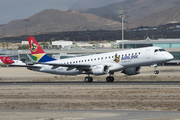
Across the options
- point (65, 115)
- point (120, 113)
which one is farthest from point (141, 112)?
point (65, 115)

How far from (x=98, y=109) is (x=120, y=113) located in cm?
260

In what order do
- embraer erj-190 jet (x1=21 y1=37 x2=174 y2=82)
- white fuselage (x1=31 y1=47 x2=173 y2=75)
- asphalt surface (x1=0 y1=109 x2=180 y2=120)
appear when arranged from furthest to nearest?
1. embraer erj-190 jet (x1=21 y1=37 x2=174 y2=82)
2. white fuselage (x1=31 y1=47 x2=173 y2=75)
3. asphalt surface (x1=0 y1=109 x2=180 y2=120)

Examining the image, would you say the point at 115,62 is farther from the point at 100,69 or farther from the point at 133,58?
the point at 133,58

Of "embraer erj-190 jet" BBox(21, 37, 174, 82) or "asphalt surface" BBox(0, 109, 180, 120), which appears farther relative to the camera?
"embraer erj-190 jet" BBox(21, 37, 174, 82)

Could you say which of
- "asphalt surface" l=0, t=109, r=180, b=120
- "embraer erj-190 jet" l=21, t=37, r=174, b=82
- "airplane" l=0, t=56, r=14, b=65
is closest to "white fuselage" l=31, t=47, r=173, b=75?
"embraer erj-190 jet" l=21, t=37, r=174, b=82

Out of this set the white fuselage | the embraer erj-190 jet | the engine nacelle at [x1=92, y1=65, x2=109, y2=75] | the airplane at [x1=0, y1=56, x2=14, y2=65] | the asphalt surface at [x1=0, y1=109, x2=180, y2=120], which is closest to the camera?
the asphalt surface at [x1=0, y1=109, x2=180, y2=120]

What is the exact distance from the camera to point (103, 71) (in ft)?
152

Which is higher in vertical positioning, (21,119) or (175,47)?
(175,47)

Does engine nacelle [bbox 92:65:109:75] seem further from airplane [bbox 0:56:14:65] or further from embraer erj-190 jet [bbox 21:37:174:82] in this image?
airplane [bbox 0:56:14:65]

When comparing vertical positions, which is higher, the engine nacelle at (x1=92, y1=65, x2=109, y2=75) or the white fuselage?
the white fuselage

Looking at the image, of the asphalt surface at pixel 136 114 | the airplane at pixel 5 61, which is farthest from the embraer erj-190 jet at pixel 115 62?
the airplane at pixel 5 61

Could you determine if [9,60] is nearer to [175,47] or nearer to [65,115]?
[175,47]

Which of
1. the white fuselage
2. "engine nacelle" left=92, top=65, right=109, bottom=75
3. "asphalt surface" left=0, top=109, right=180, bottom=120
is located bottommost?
"asphalt surface" left=0, top=109, right=180, bottom=120

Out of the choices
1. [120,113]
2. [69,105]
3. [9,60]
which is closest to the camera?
[120,113]
